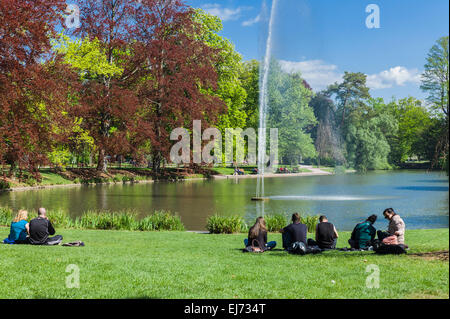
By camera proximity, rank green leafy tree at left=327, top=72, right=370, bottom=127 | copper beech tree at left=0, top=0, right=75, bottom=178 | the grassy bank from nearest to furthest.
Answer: green leafy tree at left=327, top=72, right=370, bottom=127
copper beech tree at left=0, top=0, right=75, bottom=178
the grassy bank

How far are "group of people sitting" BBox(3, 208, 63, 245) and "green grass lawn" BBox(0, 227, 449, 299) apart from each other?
1.94 feet

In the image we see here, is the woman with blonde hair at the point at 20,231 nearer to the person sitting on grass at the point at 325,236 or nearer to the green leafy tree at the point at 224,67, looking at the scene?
the person sitting on grass at the point at 325,236

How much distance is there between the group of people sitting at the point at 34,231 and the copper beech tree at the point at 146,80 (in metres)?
30.9

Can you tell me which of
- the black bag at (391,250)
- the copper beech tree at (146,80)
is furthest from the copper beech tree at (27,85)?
the black bag at (391,250)

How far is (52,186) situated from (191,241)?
88.8ft

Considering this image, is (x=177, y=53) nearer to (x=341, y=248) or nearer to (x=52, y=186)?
(x=52, y=186)

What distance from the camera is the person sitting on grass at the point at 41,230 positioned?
470 inches

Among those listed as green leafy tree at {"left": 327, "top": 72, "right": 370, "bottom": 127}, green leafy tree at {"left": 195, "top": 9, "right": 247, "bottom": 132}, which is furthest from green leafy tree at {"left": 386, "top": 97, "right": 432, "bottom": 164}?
green leafy tree at {"left": 327, "top": 72, "right": 370, "bottom": 127}

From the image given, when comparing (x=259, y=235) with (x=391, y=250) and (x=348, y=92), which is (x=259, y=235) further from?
(x=348, y=92)

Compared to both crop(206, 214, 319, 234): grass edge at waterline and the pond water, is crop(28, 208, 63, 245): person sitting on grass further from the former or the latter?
the pond water

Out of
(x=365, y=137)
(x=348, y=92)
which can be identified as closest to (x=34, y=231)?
(x=348, y=92)

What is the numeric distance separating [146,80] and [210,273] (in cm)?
4247

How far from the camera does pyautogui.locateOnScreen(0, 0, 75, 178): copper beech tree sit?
90.5 feet

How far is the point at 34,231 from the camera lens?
12039 millimetres
